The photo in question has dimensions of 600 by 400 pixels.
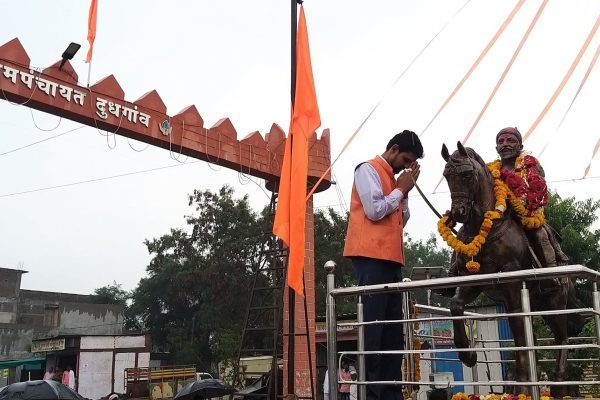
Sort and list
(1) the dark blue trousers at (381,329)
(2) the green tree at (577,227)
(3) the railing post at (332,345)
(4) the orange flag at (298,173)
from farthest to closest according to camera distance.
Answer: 1. (2) the green tree at (577,227)
2. (4) the orange flag at (298,173)
3. (1) the dark blue trousers at (381,329)
4. (3) the railing post at (332,345)

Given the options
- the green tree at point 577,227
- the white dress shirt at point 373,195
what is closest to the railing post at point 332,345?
the white dress shirt at point 373,195

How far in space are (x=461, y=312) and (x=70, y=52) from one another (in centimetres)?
843

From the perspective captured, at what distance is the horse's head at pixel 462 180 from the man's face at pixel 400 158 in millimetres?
211

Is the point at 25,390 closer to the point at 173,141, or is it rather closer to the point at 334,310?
the point at 334,310

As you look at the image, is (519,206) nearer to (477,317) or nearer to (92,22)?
(477,317)

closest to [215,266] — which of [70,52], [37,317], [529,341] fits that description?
[37,317]

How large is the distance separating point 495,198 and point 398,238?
881 mm

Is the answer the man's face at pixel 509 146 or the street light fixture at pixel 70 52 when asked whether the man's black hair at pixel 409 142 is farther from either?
the street light fixture at pixel 70 52

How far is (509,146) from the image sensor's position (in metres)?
4.64

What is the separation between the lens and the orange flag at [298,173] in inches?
207

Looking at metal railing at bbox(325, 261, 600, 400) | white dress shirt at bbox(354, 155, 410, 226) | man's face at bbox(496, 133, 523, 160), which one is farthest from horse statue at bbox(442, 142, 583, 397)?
man's face at bbox(496, 133, 523, 160)

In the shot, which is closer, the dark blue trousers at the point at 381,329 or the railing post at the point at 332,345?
the railing post at the point at 332,345

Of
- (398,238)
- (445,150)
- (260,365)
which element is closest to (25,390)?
(398,238)

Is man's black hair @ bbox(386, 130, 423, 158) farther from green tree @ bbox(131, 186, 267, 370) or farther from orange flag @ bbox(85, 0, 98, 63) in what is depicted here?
green tree @ bbox(131, 186, 267, 370)
